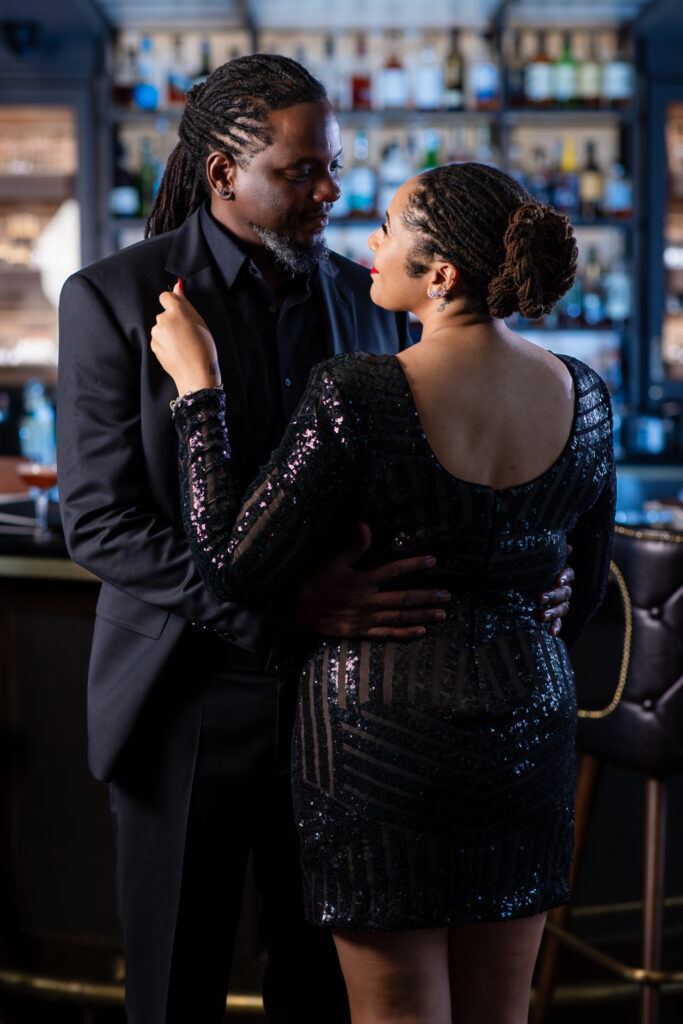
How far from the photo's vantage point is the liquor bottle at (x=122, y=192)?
4.39 meters

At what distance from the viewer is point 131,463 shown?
131 centimetres

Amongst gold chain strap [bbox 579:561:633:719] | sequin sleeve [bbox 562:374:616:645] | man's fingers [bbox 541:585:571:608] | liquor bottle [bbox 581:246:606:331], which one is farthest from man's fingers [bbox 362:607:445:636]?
liquor bottle [bbox 581:246:606:331]

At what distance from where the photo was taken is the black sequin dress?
1073 millimetres

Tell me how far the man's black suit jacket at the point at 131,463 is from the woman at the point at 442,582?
143 mm

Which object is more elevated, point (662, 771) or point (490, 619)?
point (490, 619)

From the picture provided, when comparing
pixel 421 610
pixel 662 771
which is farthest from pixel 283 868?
pixel 662 771

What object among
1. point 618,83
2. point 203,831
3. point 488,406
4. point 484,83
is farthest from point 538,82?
point 203,831

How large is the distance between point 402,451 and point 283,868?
69 centimetres

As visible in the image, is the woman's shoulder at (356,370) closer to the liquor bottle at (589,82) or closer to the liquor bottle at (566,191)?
the liquor bottle at (566,191)

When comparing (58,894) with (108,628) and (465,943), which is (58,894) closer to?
(108,628)

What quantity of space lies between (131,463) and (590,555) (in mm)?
598

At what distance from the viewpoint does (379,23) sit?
439cm

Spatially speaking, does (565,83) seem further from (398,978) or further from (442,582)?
(398,978)

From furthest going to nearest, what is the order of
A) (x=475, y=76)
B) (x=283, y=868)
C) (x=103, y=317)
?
1. (x=475, y=76)
2. (x=283, y=868)
3. (x=103, y=317)
